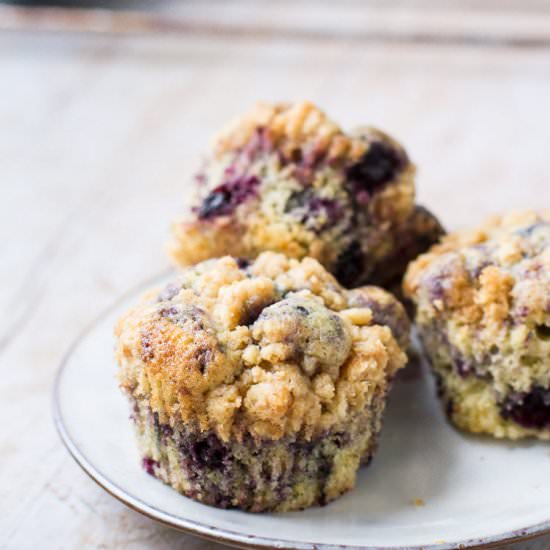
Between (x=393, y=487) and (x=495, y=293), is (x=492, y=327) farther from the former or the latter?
(x=393, y=487)

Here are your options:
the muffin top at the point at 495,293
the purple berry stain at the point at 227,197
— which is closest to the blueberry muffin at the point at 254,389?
the muffin top at the point at 495,293

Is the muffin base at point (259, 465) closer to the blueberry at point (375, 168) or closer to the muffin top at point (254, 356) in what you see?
the muffin top at point (254, 356)

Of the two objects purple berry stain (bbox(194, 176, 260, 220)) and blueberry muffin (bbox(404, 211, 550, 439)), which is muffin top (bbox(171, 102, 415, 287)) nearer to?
purple berry stain (bbox(194, 176, 260, 220))

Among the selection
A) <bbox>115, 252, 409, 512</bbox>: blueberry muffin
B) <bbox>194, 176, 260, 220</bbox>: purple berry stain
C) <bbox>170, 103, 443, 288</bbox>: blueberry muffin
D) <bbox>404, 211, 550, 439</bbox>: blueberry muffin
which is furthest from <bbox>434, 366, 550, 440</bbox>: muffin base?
<bbox>194, 176, 260, 220</bbox>: purple berry stain

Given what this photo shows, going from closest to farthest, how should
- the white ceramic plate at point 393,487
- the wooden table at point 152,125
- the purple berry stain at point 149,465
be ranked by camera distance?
the white ceramic plate at point 393,487 < the purple berry stain at point 149,465 < the wooden table at point 152,125

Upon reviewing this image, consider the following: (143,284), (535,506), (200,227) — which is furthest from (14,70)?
(535,506)

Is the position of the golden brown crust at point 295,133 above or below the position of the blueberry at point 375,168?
above

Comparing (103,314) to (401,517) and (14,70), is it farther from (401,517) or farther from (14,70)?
(14,70)

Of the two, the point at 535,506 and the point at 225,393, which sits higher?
the point at 225,393
